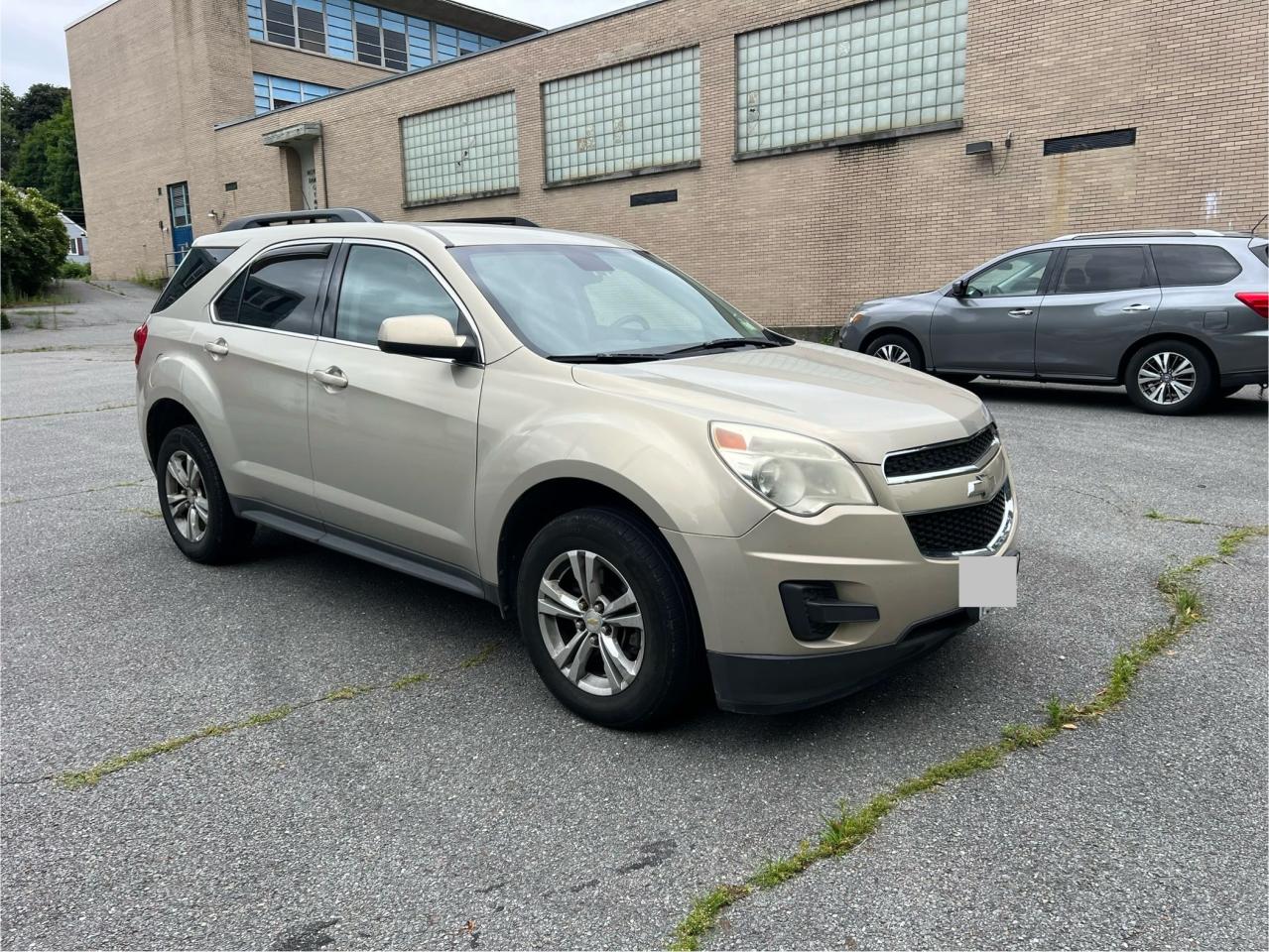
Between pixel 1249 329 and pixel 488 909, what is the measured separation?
9374 millimetres

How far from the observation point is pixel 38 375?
1506 cm

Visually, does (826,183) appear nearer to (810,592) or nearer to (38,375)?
(38,375)

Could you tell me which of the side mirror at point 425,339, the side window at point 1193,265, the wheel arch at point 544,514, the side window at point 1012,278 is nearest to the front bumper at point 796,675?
the wheel arch at point 544,514

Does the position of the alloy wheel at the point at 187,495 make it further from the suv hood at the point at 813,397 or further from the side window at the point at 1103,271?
the side window at the point at 1103,271

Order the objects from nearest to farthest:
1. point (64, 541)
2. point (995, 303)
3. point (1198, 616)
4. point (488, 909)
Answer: point (488, 909) < point (1198, 616) < point (64, 541) < point (995, 303)

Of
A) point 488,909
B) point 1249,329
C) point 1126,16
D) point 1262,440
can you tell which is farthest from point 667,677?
point 1126,16

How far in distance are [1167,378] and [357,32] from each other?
116 ft

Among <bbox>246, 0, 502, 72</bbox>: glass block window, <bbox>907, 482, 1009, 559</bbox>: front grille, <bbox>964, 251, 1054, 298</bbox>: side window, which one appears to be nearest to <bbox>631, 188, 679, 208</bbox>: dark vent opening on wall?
<bbox>964, 251, 1054, 298</bbox>: side window

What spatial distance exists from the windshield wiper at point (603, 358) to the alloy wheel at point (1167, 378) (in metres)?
7.85

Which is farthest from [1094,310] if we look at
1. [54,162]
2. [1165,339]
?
[54,162]

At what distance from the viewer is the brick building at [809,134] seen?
1514 cm

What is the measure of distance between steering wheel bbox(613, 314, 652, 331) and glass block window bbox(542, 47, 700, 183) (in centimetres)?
1803

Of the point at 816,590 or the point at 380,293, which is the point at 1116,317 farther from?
the point at 816,590

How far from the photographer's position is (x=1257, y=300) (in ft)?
29.7
